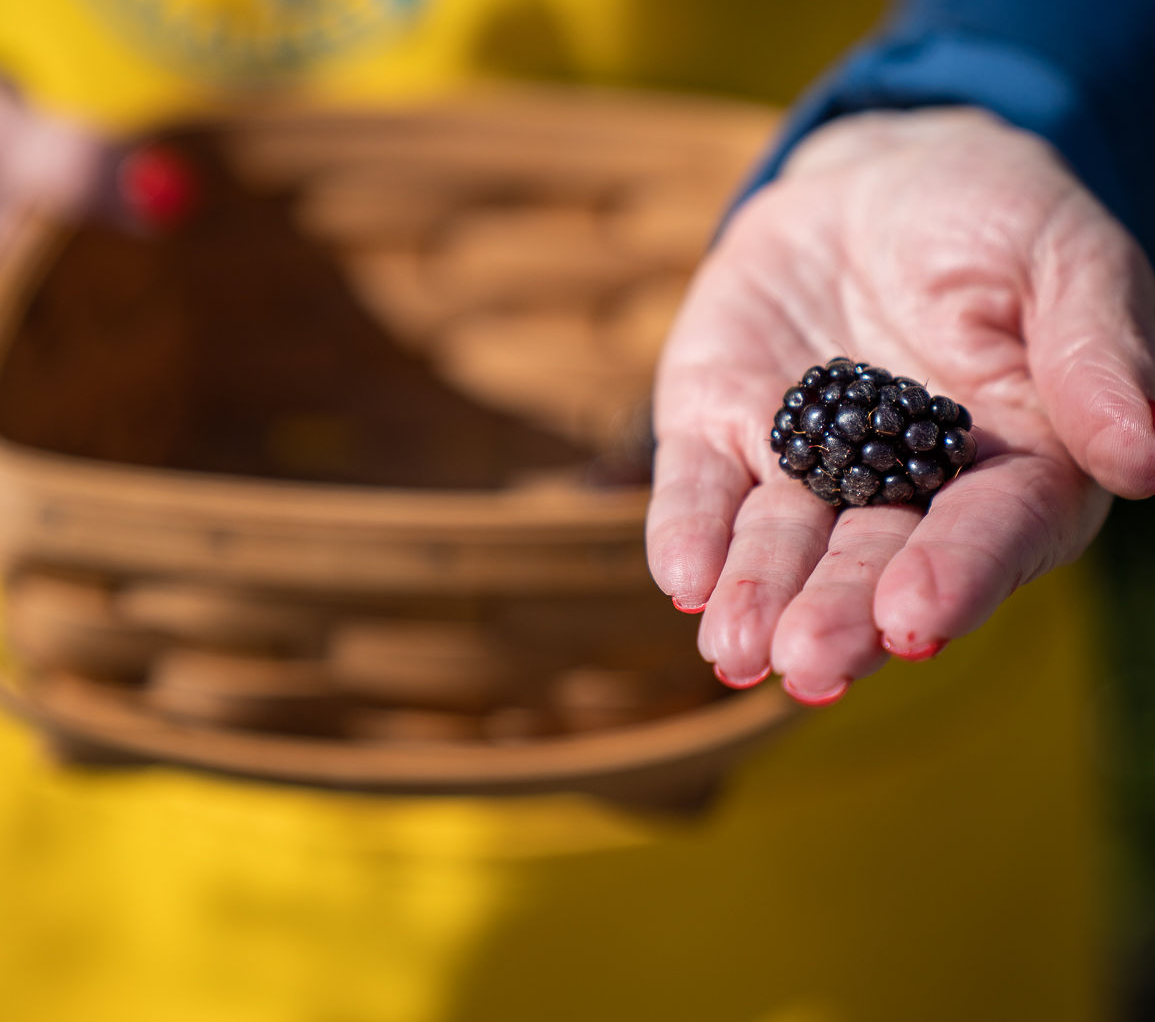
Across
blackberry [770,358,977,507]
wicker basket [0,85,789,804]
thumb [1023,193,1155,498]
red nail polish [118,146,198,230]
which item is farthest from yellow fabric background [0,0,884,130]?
blackberry [770,358,977,507]

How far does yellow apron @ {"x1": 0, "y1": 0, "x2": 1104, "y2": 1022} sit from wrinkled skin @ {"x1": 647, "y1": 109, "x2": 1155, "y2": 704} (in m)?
0.48

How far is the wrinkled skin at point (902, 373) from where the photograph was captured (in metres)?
0.66

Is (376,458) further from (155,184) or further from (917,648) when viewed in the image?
(917,648)

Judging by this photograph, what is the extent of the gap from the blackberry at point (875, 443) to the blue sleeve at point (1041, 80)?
0.38m

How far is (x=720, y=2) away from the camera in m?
1.91

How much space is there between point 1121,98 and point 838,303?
1.30 feet

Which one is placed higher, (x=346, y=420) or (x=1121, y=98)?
(x=1121, y=98)

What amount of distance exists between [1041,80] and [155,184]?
1180 millimetres

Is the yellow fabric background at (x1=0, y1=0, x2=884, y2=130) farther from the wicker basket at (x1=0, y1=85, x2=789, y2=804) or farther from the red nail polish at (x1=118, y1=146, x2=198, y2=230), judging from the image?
the red nail polish at (x1=118, y1=146, x2=198, y2=230)

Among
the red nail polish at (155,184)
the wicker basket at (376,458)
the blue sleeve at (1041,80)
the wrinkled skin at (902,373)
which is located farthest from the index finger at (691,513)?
the red nail polish at (155,184)

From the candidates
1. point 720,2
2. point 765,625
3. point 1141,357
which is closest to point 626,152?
point 720,2

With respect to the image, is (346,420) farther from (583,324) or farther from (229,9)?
(229,9)

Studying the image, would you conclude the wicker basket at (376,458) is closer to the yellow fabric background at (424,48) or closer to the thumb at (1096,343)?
the yellow fabric background at (424,48)

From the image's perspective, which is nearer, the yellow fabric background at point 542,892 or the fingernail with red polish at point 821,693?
the fingernail with red polish at point 821,693
